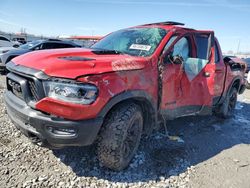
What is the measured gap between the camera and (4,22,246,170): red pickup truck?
259 cm

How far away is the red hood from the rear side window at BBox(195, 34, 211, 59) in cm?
168

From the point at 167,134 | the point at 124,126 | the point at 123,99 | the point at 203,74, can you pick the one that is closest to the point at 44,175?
the point at 124,126

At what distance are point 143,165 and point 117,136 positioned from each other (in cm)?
81

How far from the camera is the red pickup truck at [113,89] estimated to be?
8.51 ft

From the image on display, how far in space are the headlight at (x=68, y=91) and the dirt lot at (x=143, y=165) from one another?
3.52 ft

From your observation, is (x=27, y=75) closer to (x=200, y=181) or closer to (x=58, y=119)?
(x=58, y=119)

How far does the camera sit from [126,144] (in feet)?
10.8

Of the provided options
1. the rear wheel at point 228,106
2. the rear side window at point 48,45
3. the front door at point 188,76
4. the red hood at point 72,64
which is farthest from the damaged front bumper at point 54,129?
the rear side window at point 48,45

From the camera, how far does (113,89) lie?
280 centimetres

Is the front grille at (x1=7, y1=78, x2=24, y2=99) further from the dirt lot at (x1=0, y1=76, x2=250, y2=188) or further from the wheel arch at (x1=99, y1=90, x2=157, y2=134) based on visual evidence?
the wheel arch at (x1=99, y1=90, x2=157, y2=134)

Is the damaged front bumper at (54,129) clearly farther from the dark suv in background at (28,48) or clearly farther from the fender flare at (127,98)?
the dark suv in background at (28,48)

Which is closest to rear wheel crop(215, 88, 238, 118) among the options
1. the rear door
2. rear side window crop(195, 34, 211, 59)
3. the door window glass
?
the rear door

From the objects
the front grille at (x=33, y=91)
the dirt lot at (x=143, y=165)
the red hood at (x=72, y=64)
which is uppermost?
the red hood at (x=72, y=64)

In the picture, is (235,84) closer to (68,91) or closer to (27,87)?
(68,91)
